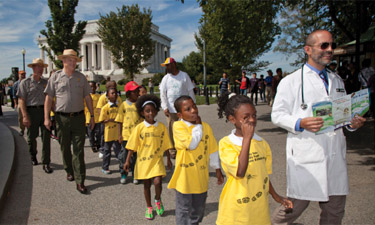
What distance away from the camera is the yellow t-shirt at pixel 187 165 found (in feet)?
10.5

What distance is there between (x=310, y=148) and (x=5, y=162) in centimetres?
615

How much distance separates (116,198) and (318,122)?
336cm

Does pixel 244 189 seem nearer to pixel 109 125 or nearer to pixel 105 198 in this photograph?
pixel 105 198

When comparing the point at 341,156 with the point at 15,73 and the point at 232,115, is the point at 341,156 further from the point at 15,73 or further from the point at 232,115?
the point at 15,73

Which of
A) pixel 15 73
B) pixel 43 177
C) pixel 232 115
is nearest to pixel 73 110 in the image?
pixel 43 177

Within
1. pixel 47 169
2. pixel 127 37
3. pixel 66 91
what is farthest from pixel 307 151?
pixel 127 37

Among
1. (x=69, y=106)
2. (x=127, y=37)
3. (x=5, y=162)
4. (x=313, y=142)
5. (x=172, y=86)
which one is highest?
(x=127, y=37)

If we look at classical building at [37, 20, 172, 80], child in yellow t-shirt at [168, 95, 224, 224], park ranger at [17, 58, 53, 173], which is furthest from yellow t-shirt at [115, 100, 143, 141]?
classical building at [37, 20, 172, 80]

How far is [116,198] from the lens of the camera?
15.6 feet

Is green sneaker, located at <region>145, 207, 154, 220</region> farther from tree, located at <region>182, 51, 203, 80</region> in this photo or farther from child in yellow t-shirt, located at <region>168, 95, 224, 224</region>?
tree, located at <region>182, 51, 203, 80</region>

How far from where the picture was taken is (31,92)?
6.91 meters

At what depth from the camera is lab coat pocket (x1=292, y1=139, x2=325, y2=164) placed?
8.96ft

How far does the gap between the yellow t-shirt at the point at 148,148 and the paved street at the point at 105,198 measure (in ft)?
2.00

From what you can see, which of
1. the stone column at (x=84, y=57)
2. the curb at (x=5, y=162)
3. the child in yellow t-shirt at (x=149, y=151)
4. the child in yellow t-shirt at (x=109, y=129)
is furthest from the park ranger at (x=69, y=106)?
the stone column at (x=84, y=57)
